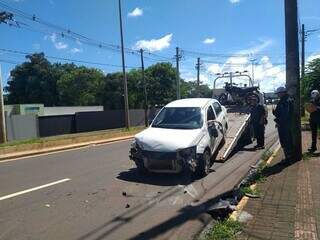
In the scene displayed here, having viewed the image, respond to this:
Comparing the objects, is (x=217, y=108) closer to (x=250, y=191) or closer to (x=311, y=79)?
(x=250, y=191)

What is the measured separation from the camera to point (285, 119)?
39.1 ft

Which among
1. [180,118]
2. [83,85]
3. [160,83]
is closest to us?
[180,118]

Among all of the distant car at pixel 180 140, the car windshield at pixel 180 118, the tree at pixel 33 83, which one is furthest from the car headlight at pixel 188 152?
the tree at pixel 33 83

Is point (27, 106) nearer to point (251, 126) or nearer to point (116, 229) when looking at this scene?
point (251, 126)

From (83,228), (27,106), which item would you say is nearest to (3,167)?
(83,228)

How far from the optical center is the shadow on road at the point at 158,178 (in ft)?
34.8

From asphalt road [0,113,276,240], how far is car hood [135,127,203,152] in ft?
2.50

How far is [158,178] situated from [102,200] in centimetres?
235

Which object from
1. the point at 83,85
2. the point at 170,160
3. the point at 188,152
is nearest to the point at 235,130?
the point at 188,152

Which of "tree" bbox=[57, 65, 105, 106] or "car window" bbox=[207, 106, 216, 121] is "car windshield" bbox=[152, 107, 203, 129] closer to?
"car window" bbox=[207, 106, 216, 121]

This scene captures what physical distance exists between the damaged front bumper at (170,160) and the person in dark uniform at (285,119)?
254 cm

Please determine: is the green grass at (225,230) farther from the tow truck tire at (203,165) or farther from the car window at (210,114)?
the car window at (210,114)

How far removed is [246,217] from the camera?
22.9 feet

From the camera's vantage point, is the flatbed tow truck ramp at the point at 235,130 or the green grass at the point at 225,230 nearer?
the green grass at the point at 225,230
